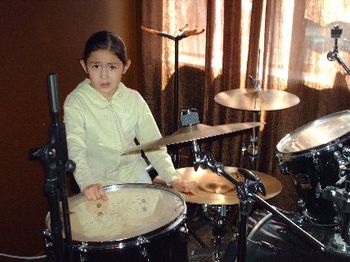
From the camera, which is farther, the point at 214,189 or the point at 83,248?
the point at 214,189

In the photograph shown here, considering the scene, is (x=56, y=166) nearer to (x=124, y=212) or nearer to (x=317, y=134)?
(x=124, y=212)

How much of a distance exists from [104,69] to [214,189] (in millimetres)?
713

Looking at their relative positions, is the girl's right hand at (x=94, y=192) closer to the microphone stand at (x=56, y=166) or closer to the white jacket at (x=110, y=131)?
the white jacket at (x=110, y=131)

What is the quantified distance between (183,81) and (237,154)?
24.2 inches

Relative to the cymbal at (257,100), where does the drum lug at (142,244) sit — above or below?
below

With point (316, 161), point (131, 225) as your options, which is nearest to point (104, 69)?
point (131, 225)

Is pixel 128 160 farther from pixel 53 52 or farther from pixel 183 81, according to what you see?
pixel 183 81

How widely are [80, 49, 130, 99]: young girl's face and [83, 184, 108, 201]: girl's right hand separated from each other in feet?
1.56

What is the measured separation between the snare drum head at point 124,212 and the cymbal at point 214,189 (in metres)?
0.22

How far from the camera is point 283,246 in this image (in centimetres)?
152

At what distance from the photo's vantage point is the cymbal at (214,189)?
1.78 meters

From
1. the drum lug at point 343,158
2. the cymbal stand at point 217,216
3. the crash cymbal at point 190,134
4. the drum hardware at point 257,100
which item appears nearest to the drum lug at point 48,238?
the crash cymbal at point 190,134

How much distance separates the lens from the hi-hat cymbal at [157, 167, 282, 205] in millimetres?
1778

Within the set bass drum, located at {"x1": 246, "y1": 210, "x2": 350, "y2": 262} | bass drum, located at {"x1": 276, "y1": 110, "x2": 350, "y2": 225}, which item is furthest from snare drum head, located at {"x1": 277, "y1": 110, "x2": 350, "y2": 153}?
bass drum, located at {"x1": 246, "y1": 210, "x2": 350, "y2": 262}
